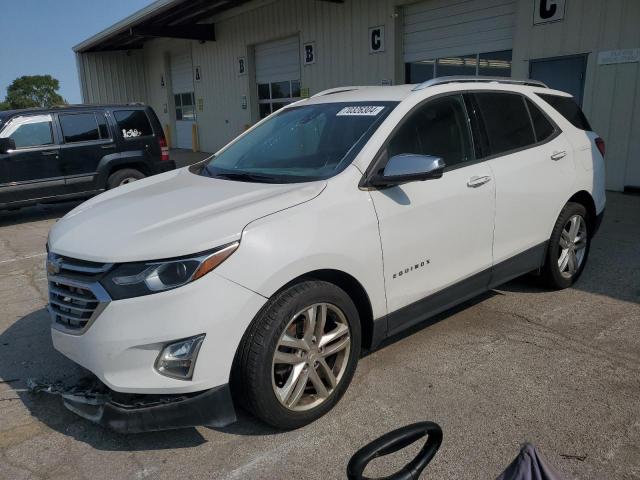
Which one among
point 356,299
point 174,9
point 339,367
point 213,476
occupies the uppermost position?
point 174,9

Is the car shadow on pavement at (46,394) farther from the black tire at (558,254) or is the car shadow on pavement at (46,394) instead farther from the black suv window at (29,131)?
the black suv window at (29,131)

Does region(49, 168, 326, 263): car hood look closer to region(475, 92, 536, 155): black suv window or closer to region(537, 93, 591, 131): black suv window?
region(475, 92, 536, 155): black suv window

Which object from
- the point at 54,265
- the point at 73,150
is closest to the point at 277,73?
the point at 73,150

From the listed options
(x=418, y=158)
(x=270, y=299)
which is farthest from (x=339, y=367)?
(x=418, y=158)

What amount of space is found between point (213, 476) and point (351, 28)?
12.4 metres

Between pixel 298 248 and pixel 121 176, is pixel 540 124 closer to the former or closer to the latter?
pixel 298 248

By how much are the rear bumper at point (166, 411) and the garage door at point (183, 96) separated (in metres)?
20.8

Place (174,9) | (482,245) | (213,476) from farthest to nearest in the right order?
(174,9), (482,245), (213,476)

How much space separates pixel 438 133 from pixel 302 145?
0.91 meters

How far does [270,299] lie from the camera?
104 inches

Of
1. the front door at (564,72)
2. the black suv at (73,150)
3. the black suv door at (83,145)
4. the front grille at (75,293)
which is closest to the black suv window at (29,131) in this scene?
the black suv at (73,150)

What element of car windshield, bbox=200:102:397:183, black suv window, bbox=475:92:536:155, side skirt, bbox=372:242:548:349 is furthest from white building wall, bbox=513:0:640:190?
car windshield, bbox=200:102:397:183

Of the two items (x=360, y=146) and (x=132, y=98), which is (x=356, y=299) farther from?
(x=132, y=98)

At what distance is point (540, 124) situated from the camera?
4367 millimetres
